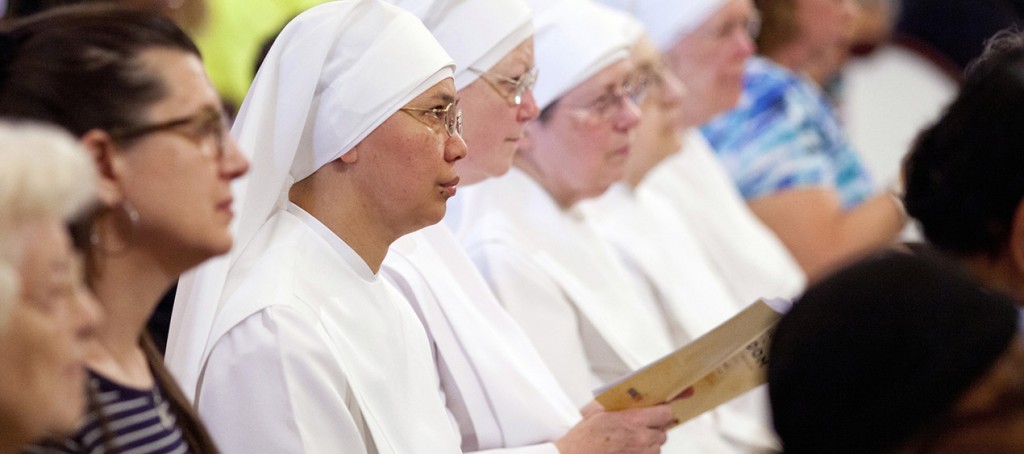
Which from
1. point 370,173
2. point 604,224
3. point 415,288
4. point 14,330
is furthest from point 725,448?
point 14,330

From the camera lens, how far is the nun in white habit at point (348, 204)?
3145mm

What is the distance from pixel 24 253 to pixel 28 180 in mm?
105

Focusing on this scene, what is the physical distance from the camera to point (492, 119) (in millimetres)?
4027

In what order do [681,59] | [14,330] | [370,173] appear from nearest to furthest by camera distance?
[14,330], [370,173], [681,59]

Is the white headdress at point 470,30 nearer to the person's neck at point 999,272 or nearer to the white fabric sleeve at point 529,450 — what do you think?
the white fabric sleeve at point 529,450

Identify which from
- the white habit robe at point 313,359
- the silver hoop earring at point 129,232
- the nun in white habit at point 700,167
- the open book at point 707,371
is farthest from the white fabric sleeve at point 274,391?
the nun in white habit at point 700,167

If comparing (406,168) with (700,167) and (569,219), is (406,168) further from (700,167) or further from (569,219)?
(700,167)

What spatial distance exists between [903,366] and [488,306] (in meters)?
2.03

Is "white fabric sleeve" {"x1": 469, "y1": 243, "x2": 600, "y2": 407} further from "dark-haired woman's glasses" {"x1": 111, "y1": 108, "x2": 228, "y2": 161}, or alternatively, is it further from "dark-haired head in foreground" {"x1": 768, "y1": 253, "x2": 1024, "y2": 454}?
"dark-haired head in foreground" {"x1": 768, "y1": 253, "x2": 1024, "y2": 454}

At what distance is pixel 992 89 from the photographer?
299 cm

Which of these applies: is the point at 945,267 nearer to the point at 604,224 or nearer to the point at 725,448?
the point at 725,448

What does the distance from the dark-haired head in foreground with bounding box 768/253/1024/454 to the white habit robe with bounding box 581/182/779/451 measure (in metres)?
2.97

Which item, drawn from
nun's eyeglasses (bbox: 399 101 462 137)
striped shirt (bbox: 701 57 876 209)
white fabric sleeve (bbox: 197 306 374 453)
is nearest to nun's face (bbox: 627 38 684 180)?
striped shirt (bbox: 701 57 876 209)

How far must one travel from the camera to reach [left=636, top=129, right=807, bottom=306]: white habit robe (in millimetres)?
6320
